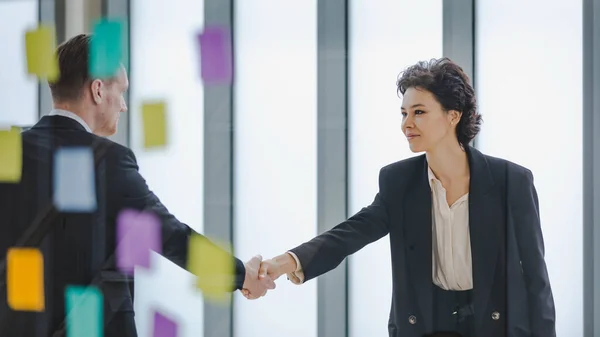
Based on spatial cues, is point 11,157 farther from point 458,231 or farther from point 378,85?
point 458,231

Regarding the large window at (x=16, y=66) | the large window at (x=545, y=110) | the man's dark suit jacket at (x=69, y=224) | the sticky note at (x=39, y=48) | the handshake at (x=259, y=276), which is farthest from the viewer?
the large window at (x=16, y=66)

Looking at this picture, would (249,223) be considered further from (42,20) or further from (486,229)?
(42,20)

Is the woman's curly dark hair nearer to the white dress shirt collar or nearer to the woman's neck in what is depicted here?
the woman's neck

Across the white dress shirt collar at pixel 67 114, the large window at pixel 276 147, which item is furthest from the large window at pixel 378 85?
the white dress shirt collar at pixel 67 114

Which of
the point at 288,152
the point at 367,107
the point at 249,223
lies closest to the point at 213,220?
the point at 249,223

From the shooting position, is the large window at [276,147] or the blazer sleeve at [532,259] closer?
the blazer sleeve at [532,259]

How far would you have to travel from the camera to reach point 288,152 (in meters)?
2.22

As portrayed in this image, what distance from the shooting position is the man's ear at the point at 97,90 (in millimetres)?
1757

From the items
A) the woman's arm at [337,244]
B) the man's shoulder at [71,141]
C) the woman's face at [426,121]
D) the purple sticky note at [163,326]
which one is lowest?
the purple sticky note at [163,326]

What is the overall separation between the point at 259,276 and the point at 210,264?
0.16m

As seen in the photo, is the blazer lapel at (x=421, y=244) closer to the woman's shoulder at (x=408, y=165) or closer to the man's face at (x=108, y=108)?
the woman's shoulder at (x=408, y=165)

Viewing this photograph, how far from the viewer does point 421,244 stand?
183 centimetres

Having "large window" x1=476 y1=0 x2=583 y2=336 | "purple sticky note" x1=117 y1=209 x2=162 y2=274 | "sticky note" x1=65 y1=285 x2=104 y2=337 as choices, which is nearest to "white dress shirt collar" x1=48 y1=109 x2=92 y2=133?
"purple sticky note" x1=117 y1=209 x2=162 y2=274

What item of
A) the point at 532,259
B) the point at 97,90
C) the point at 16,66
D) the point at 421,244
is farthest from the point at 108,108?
the point at 532,259
